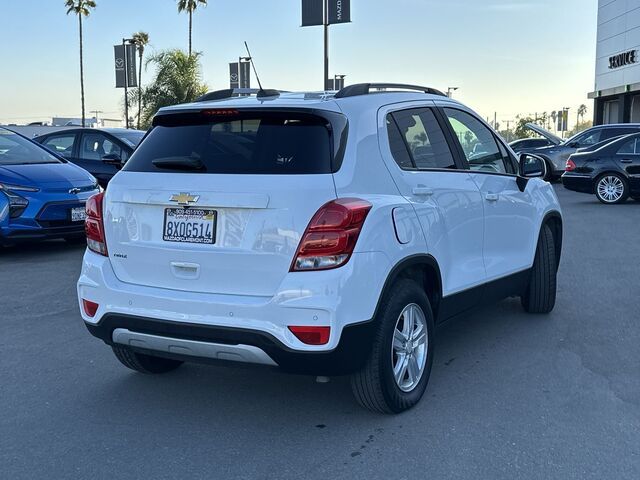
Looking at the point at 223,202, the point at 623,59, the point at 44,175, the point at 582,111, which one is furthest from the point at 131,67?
the point at 582,111

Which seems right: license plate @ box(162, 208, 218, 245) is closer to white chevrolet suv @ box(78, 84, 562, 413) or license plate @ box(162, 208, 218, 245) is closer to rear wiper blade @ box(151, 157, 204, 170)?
white chevrolet suv @ box(78, 84, 562, 413)

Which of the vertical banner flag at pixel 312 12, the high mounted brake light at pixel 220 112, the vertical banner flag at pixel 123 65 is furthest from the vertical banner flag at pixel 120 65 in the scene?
the high mounted brake light at pixel 220 112

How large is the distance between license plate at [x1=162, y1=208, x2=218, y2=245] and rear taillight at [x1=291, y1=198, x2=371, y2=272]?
0.48 m

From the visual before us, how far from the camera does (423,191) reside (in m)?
4.09

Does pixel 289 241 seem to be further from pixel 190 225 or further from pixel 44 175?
pixel 44 175

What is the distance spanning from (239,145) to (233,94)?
1046 millimetres

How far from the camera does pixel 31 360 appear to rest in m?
5.01

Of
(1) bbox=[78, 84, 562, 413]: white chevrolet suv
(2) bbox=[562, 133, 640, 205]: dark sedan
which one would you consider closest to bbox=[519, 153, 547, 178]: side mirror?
(1) bbox=[78, 84, 562, 413]: white chevrolet suv

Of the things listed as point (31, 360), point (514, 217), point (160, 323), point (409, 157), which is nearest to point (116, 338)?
point (160, 323)

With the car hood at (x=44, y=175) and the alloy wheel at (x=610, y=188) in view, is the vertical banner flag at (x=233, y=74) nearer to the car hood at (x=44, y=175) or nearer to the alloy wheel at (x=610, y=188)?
the alloy wheel at (x=610, y=188)

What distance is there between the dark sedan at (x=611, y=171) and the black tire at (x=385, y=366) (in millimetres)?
12905

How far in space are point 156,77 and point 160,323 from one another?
36.6m

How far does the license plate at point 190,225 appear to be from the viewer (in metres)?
3.57

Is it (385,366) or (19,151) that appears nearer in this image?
(385,366)
